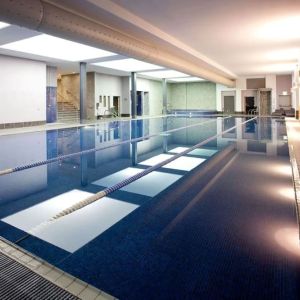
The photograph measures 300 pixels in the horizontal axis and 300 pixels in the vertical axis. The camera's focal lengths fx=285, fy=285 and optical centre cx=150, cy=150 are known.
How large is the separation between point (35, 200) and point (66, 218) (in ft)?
2.96

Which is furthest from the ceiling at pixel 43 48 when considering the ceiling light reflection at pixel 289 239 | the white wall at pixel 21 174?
the ceiling light reflection at pixel 289 239

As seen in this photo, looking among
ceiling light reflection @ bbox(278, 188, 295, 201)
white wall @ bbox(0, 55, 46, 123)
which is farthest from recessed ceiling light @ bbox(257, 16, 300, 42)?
white wall @ bbox(0, 55, 46, 123)

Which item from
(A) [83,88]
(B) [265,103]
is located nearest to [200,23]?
(A) [83,88]

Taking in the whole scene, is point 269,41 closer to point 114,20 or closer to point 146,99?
point 114,20

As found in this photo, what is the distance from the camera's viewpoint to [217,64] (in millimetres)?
18891

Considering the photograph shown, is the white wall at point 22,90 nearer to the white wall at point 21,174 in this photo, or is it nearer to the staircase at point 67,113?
the staircase at point 67,113

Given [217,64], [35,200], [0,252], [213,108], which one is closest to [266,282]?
[0,252]

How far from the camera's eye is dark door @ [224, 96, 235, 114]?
3020 centimetres

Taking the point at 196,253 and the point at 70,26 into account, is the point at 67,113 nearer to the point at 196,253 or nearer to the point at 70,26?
the point at 70,26

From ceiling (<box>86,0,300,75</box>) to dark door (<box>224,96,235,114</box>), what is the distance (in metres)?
15.7

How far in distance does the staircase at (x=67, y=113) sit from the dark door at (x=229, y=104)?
1576cm

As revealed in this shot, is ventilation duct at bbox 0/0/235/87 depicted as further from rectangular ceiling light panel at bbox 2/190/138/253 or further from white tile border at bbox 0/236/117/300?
white tile border at bbox 0/236/117/300

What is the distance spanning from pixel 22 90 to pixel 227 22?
37.9 feet

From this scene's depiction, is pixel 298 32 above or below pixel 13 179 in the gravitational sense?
above
